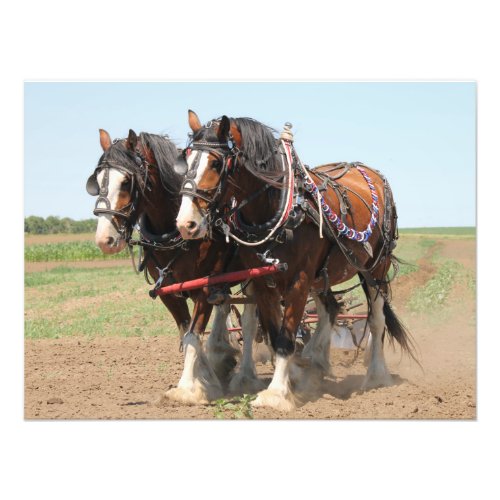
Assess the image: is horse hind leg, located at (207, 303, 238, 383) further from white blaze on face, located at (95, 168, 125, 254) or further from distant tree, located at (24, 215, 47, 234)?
distant tree, located at (24, 215, 47, 234)

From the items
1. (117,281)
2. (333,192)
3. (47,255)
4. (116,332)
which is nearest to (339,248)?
(333,192)

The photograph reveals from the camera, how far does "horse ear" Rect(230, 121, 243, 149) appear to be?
5730 millimetres

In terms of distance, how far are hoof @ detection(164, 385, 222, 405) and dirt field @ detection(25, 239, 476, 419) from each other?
6 centimetres

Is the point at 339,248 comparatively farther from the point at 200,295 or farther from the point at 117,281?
the point at 117,281

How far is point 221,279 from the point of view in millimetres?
6113

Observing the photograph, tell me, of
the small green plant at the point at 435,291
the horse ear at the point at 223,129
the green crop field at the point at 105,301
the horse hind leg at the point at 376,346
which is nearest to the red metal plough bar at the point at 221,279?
the horse ear at the point at 223,129

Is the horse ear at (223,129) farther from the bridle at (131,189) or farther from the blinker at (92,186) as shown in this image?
the blinker at (92,186)

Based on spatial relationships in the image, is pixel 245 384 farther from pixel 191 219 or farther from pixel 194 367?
pixel 191 219

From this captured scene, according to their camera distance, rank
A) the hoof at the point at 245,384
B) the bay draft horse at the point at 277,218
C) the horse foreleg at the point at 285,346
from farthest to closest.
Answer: the hoof at the point at 245,384, the horse foreleg at the point at 285,346, the bay draft horse at the point at 277,218

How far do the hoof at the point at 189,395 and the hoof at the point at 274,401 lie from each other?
499 mm

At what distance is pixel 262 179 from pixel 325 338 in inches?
98.3

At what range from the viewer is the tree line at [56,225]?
3416cm

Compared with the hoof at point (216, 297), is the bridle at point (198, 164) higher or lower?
higher

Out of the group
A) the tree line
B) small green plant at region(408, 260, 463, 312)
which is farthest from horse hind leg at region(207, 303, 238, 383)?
the tree line
